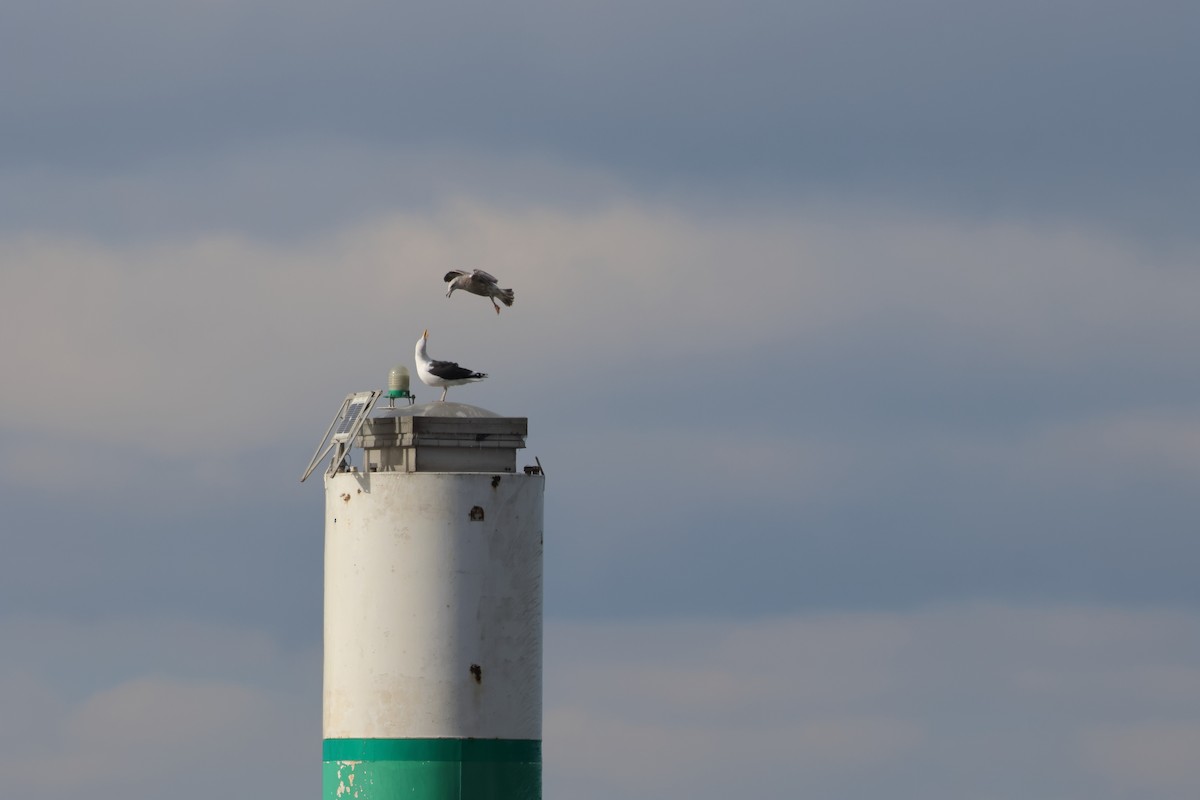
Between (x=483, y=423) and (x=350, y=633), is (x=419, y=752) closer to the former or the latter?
(x=350, y=633)

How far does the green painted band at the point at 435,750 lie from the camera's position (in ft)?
93.0

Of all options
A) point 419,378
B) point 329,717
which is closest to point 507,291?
point 419,378

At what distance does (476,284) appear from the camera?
3044cm

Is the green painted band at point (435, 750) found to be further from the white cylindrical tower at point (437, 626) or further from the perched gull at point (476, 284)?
the perched gull at point (476, 284)

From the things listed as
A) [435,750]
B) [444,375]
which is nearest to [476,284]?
[444,375]

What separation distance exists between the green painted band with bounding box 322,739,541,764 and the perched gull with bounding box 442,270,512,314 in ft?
21.4

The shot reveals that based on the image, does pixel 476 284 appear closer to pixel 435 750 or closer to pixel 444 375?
pixel 444 375

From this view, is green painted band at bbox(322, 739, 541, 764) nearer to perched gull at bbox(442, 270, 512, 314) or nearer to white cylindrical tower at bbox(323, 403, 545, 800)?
white cylindrical tower at bbox(323, 403, 545, 800)

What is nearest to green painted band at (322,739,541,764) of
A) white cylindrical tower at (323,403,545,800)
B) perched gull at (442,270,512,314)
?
white cylindrical tower at (323,403,545,800)

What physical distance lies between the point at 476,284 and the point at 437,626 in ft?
17.2

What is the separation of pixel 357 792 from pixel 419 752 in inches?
42.5

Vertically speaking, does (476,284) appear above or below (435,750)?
above

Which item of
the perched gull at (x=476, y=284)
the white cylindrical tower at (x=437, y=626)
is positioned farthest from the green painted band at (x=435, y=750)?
the perched gull at (x=476, y=284)

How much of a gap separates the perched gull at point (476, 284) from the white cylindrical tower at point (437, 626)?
7.87ft
